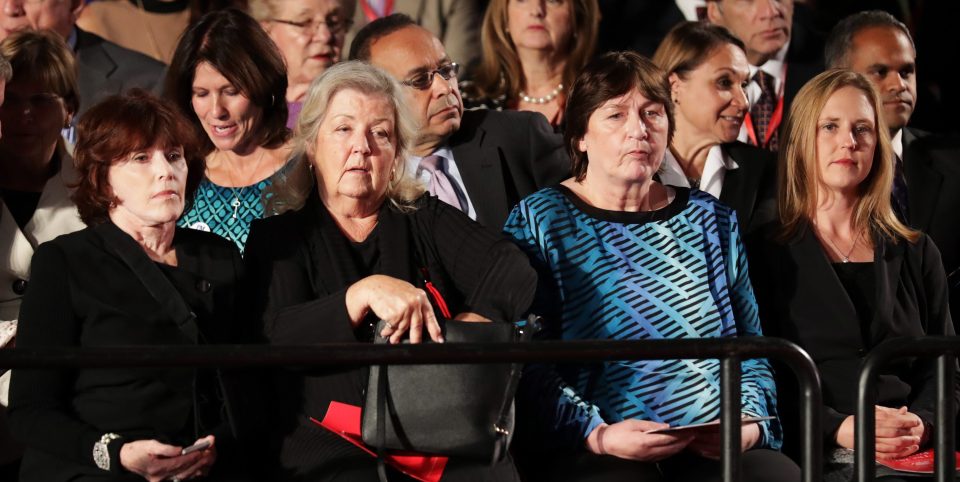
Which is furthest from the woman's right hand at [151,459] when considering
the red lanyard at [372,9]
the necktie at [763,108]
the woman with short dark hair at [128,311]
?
the red lanyard at [372,9]

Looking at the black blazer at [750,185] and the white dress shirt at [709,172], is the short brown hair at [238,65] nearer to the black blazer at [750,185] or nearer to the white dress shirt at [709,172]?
the white dress shirt at [709,172]

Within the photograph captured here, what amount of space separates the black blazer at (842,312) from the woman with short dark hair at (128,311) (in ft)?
5.27

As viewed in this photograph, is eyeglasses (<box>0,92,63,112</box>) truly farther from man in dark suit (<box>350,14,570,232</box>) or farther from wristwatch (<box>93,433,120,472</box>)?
wristwatch (<box>93,433,120,472</box>)

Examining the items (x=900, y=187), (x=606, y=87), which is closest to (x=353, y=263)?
(x=606, y=87)

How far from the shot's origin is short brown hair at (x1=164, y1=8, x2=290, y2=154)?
4.52 m

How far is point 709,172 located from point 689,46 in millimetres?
535

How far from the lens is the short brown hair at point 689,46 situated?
5.05 m

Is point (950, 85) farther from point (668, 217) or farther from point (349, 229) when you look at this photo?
point (349, 229)

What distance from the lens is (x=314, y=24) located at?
5348mm

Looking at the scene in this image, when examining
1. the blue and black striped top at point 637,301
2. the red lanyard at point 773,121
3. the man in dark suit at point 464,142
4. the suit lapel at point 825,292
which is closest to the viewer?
the blue and black striped top at point 637,301

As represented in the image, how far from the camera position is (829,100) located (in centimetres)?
436

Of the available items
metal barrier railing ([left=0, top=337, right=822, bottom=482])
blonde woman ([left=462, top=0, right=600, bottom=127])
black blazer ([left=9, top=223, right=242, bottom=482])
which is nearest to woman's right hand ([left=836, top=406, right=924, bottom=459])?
metal barrier railing ([left=0, top=337, right=822, bottom=482])

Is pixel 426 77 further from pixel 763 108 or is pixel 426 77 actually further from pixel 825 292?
pixel 763 108

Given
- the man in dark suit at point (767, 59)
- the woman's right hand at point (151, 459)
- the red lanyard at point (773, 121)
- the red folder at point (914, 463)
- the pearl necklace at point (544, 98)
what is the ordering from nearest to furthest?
1. the woman's right hand at point (151, 459)
2. the red folder at point (914, 463)
3. the pearl necklace at point (544, 98)
4. the red lanyard at point (773, 121)
5. the man in dark suit at point (767, 59)
